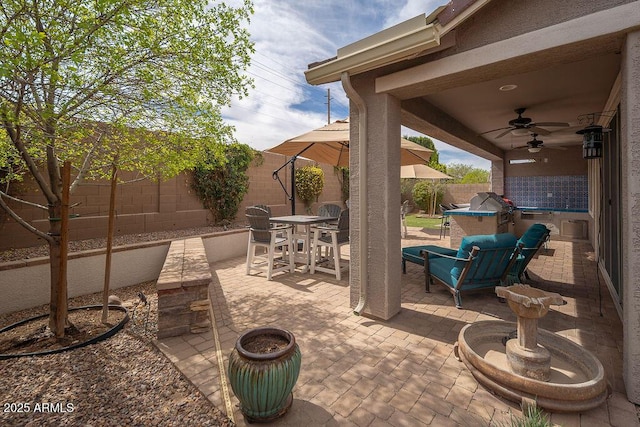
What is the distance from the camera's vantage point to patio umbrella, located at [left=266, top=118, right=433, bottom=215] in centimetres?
462

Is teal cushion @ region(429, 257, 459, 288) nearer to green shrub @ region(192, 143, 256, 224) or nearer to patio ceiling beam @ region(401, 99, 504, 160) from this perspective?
patio ceiling beam @ region(401, 99, 504, 160)

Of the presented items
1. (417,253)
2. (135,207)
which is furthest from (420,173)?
(135,207)

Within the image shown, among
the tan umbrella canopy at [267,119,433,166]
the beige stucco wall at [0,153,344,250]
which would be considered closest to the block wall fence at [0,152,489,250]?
the beige stucco wall at [0,153,344,250]

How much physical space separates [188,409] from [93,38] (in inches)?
119

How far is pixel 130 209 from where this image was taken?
6.07 m

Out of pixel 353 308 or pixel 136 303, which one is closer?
pixel 353 308

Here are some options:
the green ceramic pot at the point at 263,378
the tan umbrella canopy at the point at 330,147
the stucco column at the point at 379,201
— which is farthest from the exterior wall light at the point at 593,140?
the green ceramic pot at the point at 263,378

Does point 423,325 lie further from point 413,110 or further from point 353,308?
point 413,110

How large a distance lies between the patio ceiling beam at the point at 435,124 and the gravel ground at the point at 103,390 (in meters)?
3.78

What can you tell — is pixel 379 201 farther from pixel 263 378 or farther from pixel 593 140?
pixel 593 140

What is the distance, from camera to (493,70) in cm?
260

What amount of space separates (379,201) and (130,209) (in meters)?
5.44

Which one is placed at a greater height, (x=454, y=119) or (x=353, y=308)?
(x=454, y=119)

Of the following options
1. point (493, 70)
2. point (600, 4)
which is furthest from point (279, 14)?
point (600, 4)
